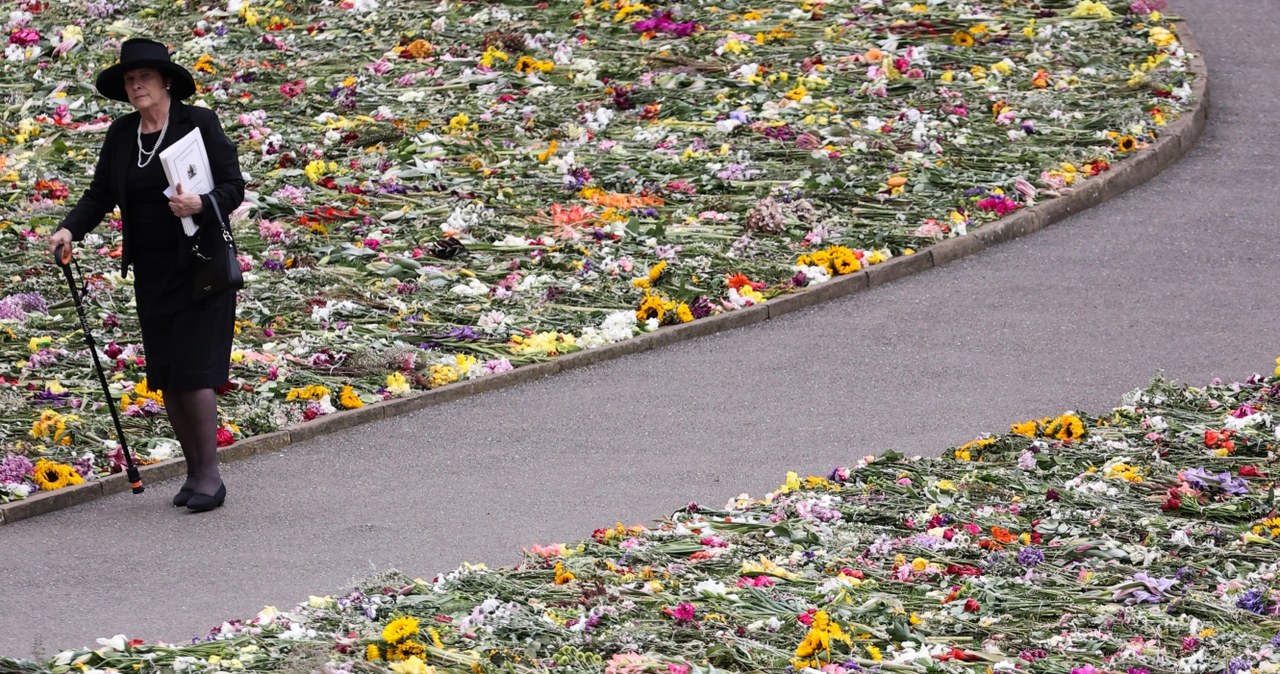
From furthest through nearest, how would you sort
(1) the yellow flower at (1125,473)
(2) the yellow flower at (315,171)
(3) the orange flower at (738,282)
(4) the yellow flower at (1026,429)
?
(2) the yellow flower at (315,171)
(3) the orange flower at (738,282)
(4) the yellow flower at (1026,429)
(1) the yellow flower at (1125,473)

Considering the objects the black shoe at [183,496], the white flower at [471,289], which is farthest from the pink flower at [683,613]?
the white flower at [471,289]

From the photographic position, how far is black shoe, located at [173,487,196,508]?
7.88m

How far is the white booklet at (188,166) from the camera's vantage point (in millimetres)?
7746

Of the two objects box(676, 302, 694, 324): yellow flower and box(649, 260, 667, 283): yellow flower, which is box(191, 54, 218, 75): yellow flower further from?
box(676, 302, 694, 324): yellow flower

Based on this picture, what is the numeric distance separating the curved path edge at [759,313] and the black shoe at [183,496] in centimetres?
39

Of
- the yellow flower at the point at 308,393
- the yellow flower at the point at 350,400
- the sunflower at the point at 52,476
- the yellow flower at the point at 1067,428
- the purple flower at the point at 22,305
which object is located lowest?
the yellow flower at the point at 1067,428

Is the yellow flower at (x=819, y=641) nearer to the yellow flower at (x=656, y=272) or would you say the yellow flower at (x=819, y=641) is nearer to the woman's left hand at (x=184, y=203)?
the woman's left hand at (x=184, y=203)

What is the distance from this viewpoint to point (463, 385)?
9.37 metres

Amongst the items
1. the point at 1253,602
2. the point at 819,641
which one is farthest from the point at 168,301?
the point at 1253,602

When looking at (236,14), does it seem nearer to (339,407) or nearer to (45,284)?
(45,284)

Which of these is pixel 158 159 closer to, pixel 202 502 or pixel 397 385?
pixel 202 502

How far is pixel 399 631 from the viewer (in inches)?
217

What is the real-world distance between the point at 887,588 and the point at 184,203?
3.31 meters

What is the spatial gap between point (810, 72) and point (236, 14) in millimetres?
5338
